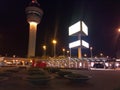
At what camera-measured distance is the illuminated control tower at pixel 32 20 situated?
117 m

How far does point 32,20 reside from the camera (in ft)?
394

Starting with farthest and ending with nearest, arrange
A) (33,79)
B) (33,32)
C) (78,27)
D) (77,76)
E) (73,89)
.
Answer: (33,32)
(78,27)
(77,76)
(33,79)
(73,89)

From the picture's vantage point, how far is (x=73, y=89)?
13156 millimetres

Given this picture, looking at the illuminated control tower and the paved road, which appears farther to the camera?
the illuminated control tower

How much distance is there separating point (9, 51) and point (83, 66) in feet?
299

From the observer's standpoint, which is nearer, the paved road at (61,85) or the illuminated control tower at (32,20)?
the paved road at (61,85)

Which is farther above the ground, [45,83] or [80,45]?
[80,45]

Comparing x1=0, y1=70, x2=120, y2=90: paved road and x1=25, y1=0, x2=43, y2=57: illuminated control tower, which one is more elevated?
x1=25, y1=0, x2=43, y2=57: illuminated control tower

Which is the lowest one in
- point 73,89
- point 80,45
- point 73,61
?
point 73,89

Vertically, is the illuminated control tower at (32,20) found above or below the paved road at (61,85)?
above

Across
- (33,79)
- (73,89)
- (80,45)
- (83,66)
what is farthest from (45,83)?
(80,45)

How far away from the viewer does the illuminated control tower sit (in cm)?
11672

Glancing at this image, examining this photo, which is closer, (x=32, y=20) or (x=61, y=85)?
(x=61, y=85)

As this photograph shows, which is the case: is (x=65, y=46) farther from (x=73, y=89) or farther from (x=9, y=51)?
(x=73, y=89)
